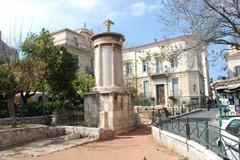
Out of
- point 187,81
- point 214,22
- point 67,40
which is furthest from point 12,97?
point 187,81

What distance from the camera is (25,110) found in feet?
71.1

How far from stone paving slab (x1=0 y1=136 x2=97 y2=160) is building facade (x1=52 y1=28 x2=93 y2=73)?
25800mm

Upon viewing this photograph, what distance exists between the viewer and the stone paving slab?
12.0m

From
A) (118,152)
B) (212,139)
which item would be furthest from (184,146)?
(118,152)

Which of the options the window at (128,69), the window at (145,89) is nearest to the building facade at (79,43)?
→ the window at (128,69)

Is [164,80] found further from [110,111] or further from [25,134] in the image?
[25,134]

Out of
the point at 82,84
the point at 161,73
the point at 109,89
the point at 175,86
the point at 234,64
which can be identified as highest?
the point at 234,64

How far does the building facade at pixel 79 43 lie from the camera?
40719mm

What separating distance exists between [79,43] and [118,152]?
32.8m

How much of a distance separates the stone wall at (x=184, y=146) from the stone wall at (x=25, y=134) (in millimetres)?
6739

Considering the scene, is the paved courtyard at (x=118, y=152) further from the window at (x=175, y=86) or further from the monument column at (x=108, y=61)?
the window at (x=175, y=86)

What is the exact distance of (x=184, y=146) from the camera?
10.3 metres

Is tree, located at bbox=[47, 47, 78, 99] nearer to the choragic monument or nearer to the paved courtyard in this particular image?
the choragic monument

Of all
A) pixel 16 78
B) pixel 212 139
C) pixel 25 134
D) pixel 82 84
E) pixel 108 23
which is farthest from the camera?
pixel 82 84
